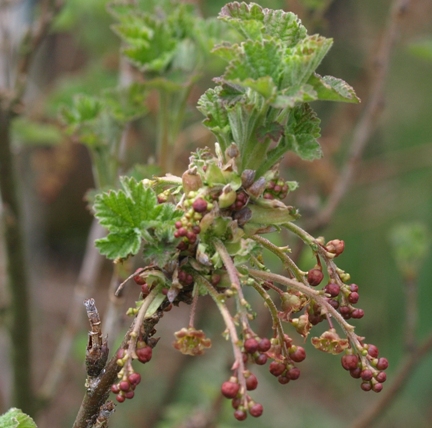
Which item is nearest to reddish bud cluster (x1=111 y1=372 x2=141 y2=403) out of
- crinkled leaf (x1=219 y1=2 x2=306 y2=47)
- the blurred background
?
crinkled leaf (x1=219 y1=2 x2=306 y2=47)

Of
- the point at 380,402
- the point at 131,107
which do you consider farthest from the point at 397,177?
the point at 131,107

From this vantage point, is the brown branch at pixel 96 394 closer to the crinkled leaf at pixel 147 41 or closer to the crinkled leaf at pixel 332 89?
the crinkled leaf at pixel 332 89

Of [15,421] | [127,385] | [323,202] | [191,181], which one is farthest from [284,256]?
[323,202]

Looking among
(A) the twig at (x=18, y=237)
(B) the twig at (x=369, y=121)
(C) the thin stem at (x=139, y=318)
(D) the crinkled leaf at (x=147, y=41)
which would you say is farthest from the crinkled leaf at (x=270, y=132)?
(B) the twig at (x=369, y=121)

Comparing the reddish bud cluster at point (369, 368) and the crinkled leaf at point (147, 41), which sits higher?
the crinkled leaf at point (147, 41)

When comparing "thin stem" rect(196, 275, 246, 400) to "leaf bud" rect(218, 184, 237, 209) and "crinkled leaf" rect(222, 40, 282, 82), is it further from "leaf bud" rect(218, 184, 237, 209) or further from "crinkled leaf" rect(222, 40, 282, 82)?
"crinkled leaf" rect(222, 40, 282, 82)
